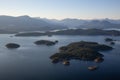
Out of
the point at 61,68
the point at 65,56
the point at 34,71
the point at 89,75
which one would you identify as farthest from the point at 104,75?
the point at 65,56

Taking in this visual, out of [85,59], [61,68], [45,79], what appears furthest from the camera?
[85,59]

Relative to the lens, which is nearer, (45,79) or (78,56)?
(45,79)

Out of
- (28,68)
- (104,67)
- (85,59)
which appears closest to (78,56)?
(85,59)

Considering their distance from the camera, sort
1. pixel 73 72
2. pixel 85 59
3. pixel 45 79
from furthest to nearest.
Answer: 1. pixel 85 59
2. pixel 73 72
3. pixel 45 79

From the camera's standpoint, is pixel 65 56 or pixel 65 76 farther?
pixel 65 56

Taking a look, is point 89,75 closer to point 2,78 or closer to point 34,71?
point 34,71

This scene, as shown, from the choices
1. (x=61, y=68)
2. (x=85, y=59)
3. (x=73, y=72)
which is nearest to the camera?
(x=73, y=72)

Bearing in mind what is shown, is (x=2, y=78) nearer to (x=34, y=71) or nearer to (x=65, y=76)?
(x=34, y=71)

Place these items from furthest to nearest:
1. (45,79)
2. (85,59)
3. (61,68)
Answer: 1. (85,59)
2. (61,68)
3. (45,79)
